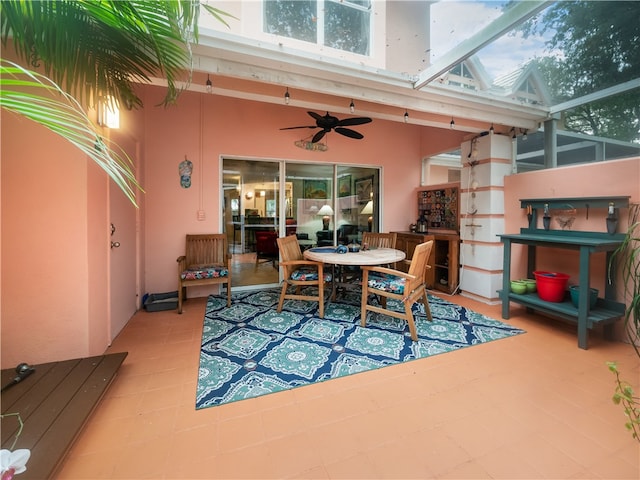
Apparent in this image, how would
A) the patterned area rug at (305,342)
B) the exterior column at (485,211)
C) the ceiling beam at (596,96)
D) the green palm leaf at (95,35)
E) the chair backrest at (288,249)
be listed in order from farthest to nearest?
the exterior column at (485,211)
the chair backrest at (288,249)
the ceiling beam at (596,96)
the patterned area rug at (305,342)
the green palm leaf at (95,35)

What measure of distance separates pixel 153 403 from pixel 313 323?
→ 165cm

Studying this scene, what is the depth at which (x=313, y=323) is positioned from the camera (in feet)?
10.3

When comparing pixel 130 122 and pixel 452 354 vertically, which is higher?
pixel 130 122

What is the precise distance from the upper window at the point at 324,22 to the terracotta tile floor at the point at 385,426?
3.58 meters

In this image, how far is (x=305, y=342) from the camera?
270 centimetres

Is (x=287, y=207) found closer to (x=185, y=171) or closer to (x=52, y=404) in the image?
(x=185, y=171)

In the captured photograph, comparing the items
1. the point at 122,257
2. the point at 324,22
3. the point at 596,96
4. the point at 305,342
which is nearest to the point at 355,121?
the point at 324,22

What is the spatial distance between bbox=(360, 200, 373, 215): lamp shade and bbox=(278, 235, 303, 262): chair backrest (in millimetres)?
2014

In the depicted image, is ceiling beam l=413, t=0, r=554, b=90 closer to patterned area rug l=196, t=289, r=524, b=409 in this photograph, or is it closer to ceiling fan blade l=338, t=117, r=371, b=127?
ceiling fan blade l=338, t=117, r=371, b=127

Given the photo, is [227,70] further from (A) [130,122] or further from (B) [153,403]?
(B) [153,403]

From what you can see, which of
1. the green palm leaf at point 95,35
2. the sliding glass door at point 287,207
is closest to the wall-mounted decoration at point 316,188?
the sliding glass door at point 287,207

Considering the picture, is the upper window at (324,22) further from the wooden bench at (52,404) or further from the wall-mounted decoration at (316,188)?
the wooden bench at (52,404)

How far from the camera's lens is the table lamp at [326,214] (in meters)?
5.14

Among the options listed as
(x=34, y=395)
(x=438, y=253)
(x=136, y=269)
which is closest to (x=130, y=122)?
(x=136, y=269)
